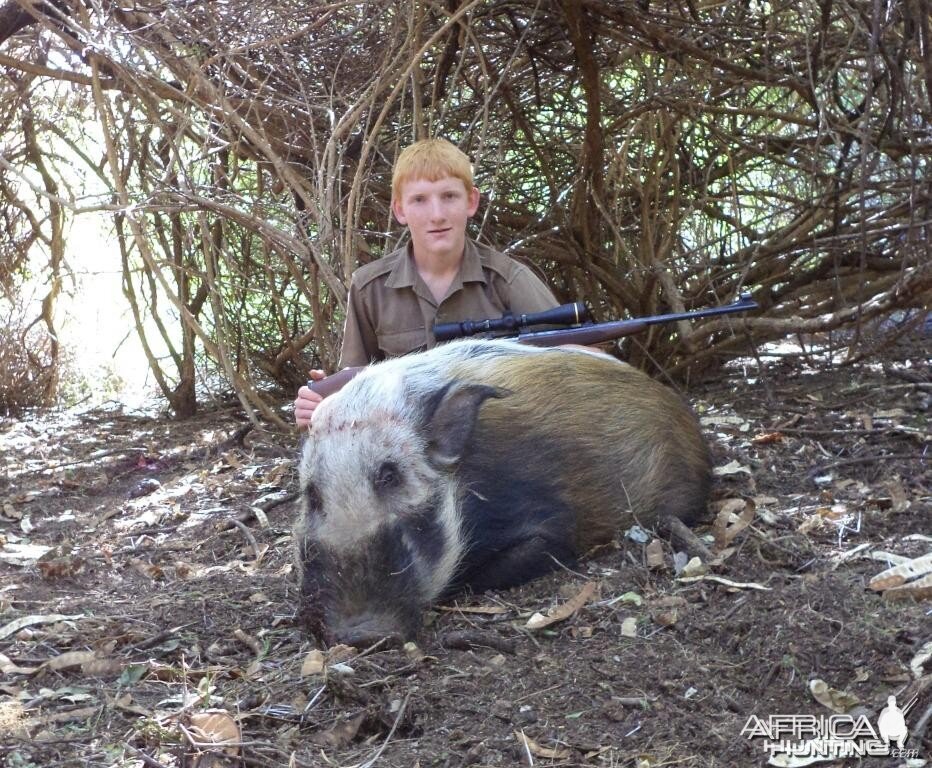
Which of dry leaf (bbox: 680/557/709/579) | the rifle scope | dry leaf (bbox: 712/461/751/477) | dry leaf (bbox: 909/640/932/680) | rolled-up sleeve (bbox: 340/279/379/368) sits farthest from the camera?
rolled-up sleeve (bbox: 340/279/379/368)

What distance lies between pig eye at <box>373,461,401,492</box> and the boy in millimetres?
1091

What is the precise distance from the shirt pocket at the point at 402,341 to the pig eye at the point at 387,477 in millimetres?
1267

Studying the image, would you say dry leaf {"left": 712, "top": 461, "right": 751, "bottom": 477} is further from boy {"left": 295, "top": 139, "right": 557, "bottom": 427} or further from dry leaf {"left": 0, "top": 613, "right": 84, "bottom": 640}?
dry leaf {"left": 0, "top": 613, "right": 84, "bottom": 640}

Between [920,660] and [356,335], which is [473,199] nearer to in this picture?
[356,335]

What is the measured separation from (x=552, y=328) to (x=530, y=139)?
179 cm

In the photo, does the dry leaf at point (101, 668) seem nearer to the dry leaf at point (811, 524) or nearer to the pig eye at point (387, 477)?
the pig eye at point (387, 477)

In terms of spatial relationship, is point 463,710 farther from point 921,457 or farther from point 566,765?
point 921,457

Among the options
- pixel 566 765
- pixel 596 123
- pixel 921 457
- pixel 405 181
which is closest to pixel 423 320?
pixel 405 181

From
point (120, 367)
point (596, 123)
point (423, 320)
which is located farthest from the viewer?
point (120, 367)

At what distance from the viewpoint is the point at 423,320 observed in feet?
14.3

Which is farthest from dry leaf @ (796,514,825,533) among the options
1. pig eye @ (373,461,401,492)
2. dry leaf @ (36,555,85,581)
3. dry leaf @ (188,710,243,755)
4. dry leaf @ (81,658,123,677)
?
dry leaf @ (36,555,85,581)

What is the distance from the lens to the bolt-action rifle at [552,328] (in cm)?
383

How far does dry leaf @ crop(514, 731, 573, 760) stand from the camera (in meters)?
2.27

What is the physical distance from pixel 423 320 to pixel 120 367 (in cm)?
447
